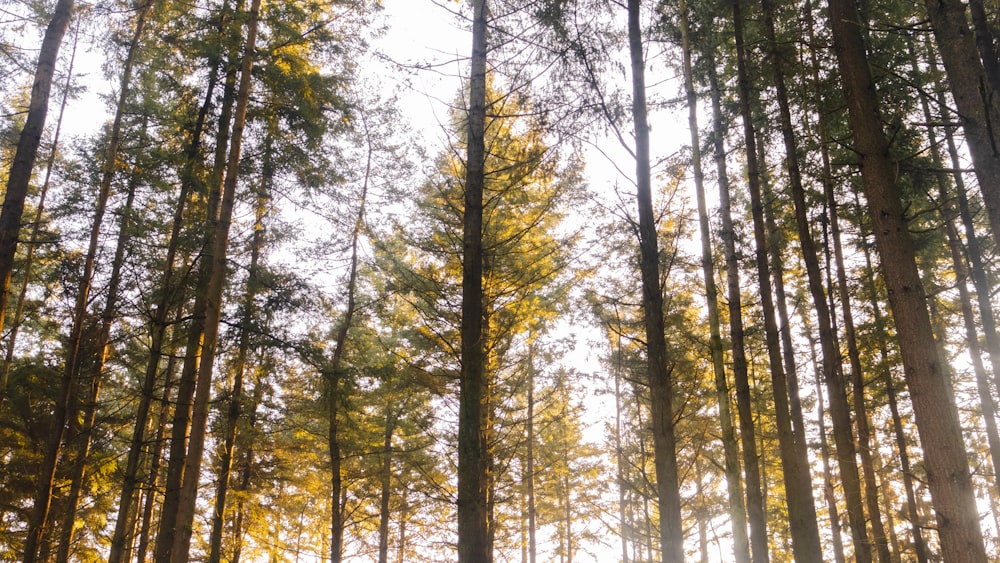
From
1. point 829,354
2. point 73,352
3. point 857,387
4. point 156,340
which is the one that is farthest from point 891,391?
point 73,352

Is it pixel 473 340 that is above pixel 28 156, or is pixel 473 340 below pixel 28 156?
below

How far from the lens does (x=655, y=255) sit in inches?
239

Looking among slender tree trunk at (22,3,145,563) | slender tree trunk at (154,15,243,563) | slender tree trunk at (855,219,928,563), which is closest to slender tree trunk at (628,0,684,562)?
slender tree trunk at (154,15,243,563)

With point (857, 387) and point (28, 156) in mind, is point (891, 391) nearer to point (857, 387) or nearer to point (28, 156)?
point (857, 387)

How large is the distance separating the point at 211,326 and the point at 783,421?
921cm

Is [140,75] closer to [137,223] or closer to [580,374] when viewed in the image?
[137,223]

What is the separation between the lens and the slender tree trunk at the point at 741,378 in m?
9.07

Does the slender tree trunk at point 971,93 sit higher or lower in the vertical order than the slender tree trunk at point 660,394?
higher

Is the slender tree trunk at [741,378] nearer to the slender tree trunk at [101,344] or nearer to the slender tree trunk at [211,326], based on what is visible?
the slender tree trunk at [211,326]

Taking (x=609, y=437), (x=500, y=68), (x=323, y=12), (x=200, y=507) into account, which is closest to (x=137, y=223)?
(x=323, y=12)

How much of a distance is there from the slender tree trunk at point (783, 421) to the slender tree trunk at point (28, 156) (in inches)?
388

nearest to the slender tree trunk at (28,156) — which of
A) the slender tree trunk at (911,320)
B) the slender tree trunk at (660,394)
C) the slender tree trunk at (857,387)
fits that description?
the slender tree trunk at (660,394)

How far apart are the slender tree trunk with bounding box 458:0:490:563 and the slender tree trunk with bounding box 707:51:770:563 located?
17.7ft

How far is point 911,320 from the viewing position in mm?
5215
